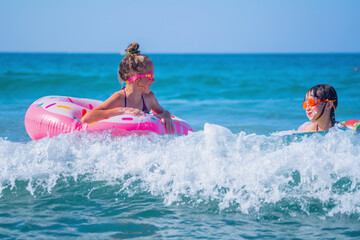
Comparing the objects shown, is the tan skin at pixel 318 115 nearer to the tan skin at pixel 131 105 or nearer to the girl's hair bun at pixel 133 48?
the tan skin at pixel 131 105

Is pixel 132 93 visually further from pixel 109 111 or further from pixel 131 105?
pixel 109 111

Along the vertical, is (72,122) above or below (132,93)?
below

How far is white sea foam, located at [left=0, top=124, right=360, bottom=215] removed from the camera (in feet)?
10.1

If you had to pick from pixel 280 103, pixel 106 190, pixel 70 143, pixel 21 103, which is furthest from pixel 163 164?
pixel 21 103

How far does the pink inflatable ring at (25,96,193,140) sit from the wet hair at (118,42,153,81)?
42 cm

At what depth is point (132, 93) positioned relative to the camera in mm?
4090

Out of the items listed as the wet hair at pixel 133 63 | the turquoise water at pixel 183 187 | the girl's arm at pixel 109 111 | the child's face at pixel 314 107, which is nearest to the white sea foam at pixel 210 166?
the turquoise water at pixel 183 187

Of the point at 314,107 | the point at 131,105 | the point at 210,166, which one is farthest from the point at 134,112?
the point at 314,107

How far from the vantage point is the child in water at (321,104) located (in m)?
3.84

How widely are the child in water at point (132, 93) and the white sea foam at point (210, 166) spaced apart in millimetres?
269

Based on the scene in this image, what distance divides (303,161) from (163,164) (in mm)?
1073

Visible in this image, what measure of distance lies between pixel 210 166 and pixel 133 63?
4.24ft

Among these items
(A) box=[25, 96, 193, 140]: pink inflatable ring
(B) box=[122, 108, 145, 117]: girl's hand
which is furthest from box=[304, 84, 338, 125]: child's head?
(B) box=[122, 108, 145, 117]: girl's hand

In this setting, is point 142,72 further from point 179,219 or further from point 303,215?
point 303,215
